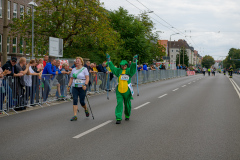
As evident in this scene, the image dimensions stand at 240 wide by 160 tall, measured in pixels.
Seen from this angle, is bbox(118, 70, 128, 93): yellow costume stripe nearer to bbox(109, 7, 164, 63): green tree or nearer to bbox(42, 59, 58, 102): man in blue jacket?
bbox(42, 59, 58, 102): man in blue jacket

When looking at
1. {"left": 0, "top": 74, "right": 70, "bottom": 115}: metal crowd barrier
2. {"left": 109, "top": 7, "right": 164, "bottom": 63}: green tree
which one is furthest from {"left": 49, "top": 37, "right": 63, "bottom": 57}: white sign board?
{"left": 109, "top": 7, "right": 164, "bottom": 63}: green tree

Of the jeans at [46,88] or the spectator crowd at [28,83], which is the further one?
the jeans at [46,88]

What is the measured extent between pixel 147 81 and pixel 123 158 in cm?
2715

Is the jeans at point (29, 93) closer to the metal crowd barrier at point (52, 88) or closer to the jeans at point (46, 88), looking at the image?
the metal crowd barrier at point (52, 88)

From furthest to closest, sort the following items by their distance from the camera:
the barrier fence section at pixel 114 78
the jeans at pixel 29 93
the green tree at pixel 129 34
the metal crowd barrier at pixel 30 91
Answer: the green tree at pixel 129 34, the barrier fence section at pixel 114 78, the jeans at pixel 29 93, the metal crowd barrier at pixel 30 91

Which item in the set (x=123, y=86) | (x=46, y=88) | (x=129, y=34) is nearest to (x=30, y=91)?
(x=46, y=88)

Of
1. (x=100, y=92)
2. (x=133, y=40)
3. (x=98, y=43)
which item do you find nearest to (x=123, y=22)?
(x=133, y=40)

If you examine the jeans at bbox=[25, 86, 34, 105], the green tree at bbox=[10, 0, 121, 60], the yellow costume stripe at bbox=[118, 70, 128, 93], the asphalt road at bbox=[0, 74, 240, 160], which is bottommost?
the asphalt road at bbox=[0, 74, 240, 160]

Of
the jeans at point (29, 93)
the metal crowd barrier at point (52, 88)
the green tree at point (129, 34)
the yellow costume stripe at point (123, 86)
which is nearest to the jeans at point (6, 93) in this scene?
the jeans at point (29, 93)

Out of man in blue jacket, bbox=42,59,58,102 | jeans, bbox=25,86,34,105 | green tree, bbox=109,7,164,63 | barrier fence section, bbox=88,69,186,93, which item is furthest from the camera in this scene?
green tree, bbox=109,7,164,63

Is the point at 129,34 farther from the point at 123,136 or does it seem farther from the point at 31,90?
the point at 123,136

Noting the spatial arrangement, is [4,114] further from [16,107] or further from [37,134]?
[37,134]

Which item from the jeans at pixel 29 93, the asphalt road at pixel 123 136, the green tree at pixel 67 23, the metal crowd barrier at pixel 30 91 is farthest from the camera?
the green tree at pixel 67 23

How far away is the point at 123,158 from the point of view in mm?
5336
